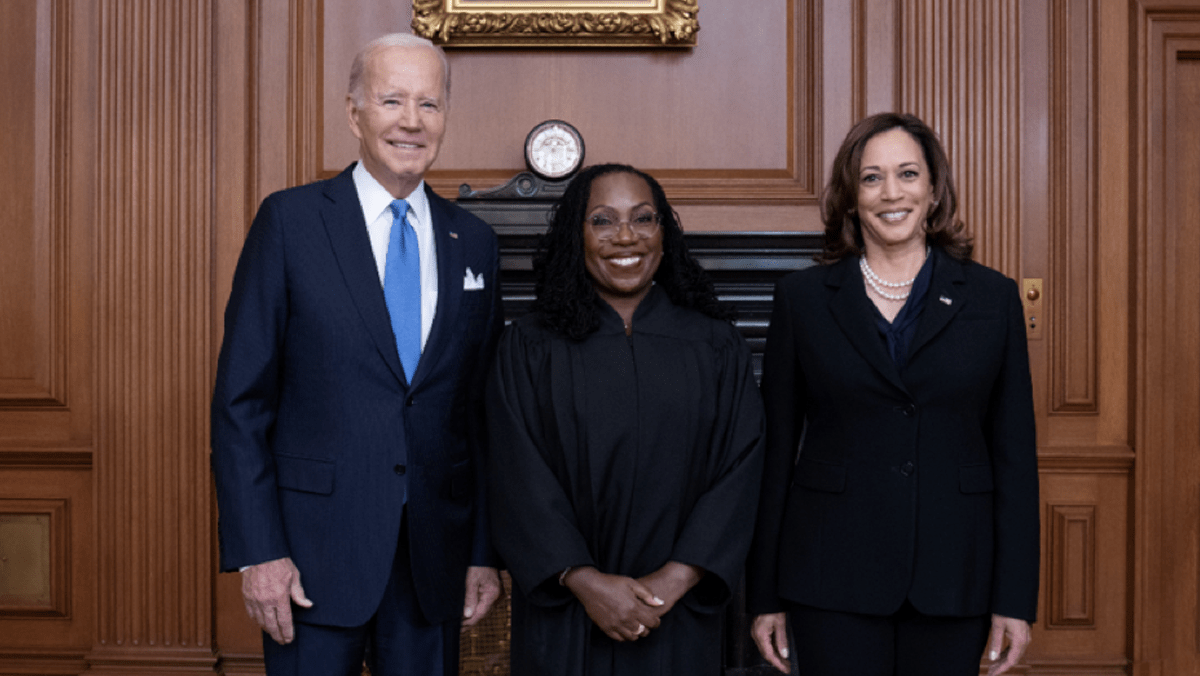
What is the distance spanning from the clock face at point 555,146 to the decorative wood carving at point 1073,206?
1615mm

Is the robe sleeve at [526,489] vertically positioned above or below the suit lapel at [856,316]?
below

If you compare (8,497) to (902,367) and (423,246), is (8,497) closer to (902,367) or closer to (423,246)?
(423,246)

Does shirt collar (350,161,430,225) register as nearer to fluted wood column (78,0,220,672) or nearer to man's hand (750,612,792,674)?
man's hand (750,612,792,674)

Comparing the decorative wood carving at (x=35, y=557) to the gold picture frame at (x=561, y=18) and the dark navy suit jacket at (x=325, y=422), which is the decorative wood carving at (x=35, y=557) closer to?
the dark navy suit jacket at (x=325, y=422)

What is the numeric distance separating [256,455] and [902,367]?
1.24 meters

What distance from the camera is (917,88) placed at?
10.6 ft

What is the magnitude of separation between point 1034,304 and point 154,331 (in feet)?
9.72

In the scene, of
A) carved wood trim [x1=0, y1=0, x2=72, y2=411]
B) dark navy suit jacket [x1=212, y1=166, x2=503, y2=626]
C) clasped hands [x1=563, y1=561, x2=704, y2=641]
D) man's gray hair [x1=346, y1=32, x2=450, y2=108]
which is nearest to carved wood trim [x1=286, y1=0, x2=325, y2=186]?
carved wood trim [x1=0, y1=0, x2=72, y2=411]

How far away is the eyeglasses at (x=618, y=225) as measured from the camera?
194 cm

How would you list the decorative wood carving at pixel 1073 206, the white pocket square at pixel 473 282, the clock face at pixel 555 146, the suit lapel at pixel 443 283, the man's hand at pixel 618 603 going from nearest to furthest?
the man's hand at pixel 618 603 < the suit lapel at pixel 443 283 < the white pocket square at pixel 473 282 < the clock face at pixel 555 146 < the decorative wood carving at pixel 1073 206

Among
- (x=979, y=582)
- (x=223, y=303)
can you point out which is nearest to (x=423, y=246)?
(x=979, y=582)

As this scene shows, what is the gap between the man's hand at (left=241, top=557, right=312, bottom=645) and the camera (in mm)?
1791

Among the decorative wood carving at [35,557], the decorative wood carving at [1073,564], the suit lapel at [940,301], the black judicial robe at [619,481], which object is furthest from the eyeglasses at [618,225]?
the decorative wood carving at [35,557]

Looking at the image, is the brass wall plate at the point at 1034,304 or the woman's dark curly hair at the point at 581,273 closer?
the woman's dark curly hair at the point at 581,273
